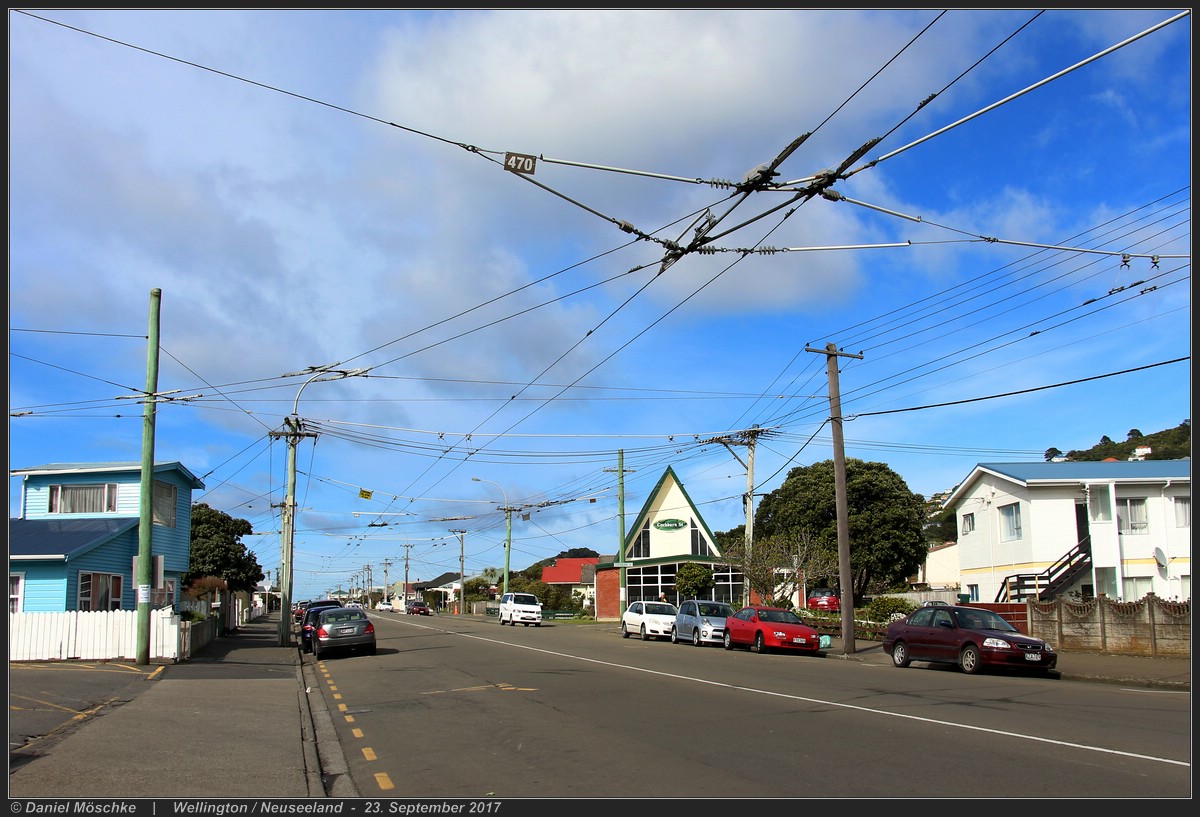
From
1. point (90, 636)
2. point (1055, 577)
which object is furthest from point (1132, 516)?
point (90, 636)

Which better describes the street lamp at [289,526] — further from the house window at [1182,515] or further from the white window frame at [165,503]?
the house window at [1182,515]

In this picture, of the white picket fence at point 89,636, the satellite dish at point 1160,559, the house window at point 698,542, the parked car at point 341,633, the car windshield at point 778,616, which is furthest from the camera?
the house window at point 698,542

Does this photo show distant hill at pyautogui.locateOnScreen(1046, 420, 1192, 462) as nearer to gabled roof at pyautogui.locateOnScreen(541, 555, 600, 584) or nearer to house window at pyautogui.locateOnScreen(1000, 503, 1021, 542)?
house window at pyautogui.locateOnScreen(1000, 503, 1021, 542)

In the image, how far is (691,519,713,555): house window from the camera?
59188mm

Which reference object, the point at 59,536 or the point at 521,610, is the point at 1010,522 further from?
the point at 59,536

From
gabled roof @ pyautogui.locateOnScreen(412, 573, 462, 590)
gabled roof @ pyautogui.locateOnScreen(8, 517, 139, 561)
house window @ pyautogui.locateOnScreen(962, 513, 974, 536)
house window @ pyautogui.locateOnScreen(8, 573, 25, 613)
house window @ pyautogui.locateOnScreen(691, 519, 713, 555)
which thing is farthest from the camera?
gabled roof @ pyautogui.locateOnScreen(412, 573, 462, 590)

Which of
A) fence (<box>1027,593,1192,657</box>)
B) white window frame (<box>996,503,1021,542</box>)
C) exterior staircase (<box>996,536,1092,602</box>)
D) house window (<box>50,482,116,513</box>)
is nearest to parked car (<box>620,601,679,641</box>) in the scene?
exterior staircase (<box>996,536,1092,602</box>)

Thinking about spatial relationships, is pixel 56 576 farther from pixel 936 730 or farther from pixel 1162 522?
pixel 1162 522

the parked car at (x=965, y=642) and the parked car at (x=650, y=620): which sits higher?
the parked car at (x=965, y=642)

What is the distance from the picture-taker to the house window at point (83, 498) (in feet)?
101

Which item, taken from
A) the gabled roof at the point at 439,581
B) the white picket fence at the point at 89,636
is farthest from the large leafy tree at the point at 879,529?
the gabled roof at the point at 439,581

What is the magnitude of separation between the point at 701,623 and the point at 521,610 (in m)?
21.8

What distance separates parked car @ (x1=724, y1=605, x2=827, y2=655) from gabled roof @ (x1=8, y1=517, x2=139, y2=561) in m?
19.4

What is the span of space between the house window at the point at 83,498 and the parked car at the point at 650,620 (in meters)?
20.0
